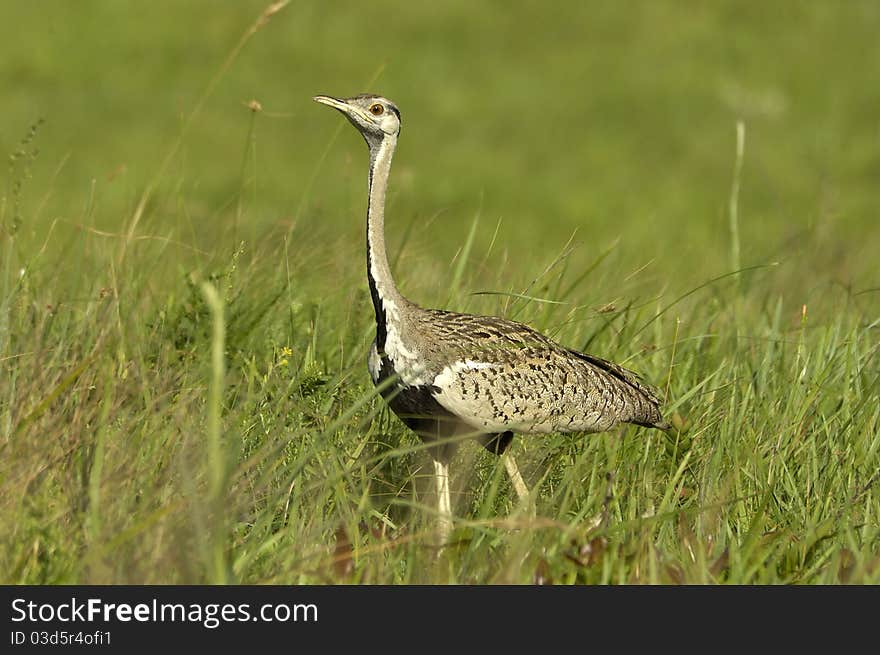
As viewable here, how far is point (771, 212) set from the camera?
1472cm

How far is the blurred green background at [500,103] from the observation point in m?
14.3

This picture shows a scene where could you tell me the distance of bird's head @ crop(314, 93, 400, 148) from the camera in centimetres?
475

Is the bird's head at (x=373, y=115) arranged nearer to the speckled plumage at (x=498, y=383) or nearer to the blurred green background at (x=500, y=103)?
the speckled plumage at (x=498, y=383)

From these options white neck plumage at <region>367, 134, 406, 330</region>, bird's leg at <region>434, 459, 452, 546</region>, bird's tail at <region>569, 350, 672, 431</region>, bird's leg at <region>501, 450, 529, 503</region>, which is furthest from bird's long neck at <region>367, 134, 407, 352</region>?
bird's tail at <region>569, 350, 672, 431</region>

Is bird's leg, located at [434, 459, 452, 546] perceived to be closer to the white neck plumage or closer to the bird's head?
the white neck plumage

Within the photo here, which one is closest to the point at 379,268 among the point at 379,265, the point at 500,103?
the point at 379,265

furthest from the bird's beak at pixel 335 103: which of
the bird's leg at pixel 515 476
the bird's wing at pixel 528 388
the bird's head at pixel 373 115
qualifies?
the bird's leg at pixel 515 476

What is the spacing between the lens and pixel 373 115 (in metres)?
4.77

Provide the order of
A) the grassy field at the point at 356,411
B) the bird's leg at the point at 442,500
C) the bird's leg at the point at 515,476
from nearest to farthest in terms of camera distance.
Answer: the grassy field at the point at 356,411
the bird's leg at the point at 442,500
the bird's leg at the point at 515,476

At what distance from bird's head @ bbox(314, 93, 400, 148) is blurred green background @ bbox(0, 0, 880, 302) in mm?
7260

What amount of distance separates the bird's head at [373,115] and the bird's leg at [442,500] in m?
1.15

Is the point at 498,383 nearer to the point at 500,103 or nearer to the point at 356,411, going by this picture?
the point at 356,411

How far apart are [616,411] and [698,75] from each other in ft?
45.7

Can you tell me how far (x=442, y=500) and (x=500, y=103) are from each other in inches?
521
